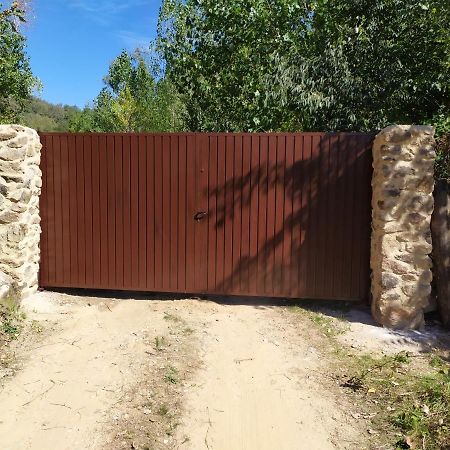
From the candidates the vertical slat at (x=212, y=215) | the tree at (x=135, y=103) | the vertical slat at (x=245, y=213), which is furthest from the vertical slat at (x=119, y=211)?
the tree at (x=135, y=103)

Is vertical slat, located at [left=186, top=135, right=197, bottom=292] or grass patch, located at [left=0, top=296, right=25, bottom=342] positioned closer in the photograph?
grass patch, located at [left=0, top=296, right=25, bottom=342]

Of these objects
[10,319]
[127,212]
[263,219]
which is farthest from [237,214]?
[10,319]

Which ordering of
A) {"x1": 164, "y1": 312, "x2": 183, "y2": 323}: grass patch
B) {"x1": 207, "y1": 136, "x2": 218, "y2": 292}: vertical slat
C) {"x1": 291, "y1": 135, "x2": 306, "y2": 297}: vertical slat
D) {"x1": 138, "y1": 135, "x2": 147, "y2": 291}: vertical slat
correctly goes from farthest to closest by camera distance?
{"x1": 138, "y1": 135, "x2": 147, "y2": 291}: vertical slat, {"x1": 207, "y1": 136, "x2": 218, "y2": 292}: vertical slat, {"x1": 291, "y1": 135, "x2": 306, "y2": 297}: vertical slat, {"x1": 164, "y1": 312, "x2": 183, "y2": 323}: grass patch

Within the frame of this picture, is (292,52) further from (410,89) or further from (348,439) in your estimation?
(348,439)

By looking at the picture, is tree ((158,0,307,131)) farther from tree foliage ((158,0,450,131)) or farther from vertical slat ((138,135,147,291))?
vertical slat ((138,135,147,291))

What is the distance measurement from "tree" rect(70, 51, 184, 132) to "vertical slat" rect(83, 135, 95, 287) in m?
9.34

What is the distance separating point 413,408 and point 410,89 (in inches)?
245

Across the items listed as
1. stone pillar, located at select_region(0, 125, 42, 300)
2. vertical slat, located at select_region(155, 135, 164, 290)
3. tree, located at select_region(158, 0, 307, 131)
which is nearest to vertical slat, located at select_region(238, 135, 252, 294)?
vertical slat, located at select_region(155, 135, 164, 290)

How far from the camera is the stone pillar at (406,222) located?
4547 millimetres

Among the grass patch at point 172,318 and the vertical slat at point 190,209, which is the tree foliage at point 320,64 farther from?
the grass patch at point 172,318

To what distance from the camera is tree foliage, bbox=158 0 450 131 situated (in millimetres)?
7441

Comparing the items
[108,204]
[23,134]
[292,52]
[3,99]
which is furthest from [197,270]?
[3,99]

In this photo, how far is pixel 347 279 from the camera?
499 centimetres

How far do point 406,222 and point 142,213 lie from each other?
291 centimetres
